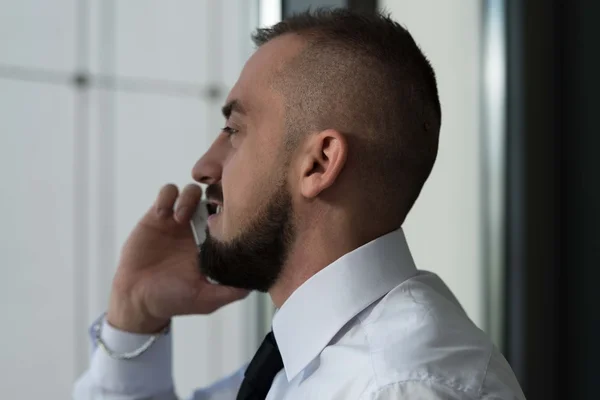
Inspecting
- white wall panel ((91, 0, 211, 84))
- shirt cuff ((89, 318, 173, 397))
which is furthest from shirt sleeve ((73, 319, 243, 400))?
white wall panel ((91, 0, 211, 84))

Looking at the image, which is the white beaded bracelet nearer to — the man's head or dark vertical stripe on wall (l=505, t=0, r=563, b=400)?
the man's head

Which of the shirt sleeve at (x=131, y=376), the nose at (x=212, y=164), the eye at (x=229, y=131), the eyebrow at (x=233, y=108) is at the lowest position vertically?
the shirt sleeve at (x=131, y=376)

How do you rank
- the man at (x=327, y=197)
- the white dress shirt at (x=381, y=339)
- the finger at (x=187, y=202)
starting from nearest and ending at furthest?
1. the white dress shirt at (x=381, y=339)
2. the man at (x=327, y=197)
3. the finger at (x=187, y=202)

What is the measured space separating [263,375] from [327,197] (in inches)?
11.8

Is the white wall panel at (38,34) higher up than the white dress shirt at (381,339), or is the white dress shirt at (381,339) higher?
the white wall panel at (38,34)

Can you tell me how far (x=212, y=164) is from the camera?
1109mm

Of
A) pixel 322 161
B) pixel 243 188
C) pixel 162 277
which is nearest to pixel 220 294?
pixel 162 277

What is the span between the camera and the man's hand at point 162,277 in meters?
1.30

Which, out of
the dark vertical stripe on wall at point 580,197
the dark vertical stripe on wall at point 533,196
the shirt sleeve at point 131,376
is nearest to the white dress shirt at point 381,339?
the shirt sleeve at point 131,376

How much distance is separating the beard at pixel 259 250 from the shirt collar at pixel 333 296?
2.7 inches

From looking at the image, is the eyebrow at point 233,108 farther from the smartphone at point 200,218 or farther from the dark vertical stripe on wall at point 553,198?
the dark vertical stripe on wall at point 553,198

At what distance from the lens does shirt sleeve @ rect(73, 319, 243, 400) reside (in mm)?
1310

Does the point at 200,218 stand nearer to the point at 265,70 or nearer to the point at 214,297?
the point at 214,297

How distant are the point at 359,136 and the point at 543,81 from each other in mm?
1123
